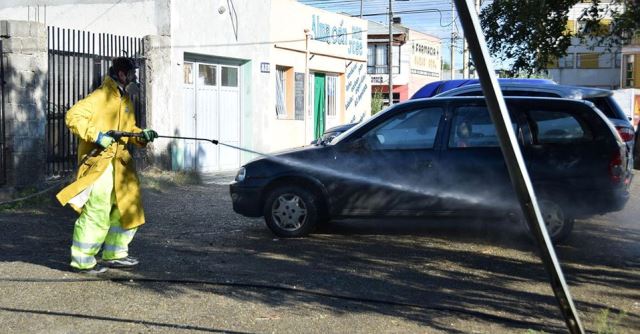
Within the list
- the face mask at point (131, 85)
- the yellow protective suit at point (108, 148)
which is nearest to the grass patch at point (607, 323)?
the yellow protective suit at point (108, 148)

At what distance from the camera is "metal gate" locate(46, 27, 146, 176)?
13297 mm

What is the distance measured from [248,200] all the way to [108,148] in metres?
2.36

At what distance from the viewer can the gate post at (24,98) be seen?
1187 cm

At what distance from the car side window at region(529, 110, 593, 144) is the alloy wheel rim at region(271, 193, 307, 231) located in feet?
8.84

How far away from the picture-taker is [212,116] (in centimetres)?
1839

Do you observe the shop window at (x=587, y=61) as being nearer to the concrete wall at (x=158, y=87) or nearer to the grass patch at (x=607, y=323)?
the concrete wall at (x=158, y=87)

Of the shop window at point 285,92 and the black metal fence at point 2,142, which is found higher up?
the shop window at point 285,92

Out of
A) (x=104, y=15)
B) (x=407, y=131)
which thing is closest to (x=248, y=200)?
(x=407, y=131)

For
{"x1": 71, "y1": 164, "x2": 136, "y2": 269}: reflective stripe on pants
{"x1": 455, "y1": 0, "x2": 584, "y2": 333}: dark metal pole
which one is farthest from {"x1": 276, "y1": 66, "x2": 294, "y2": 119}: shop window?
{"x1": 455, "y1": 0, "x2": 584, "y2": 333}: dark metal pole

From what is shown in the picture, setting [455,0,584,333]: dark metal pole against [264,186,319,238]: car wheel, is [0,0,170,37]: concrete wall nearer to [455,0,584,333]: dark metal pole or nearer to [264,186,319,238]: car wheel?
[264,186,319,238]: car wheel

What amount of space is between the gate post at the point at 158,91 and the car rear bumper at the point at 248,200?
6.77 metres

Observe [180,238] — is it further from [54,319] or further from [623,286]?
[623,286]

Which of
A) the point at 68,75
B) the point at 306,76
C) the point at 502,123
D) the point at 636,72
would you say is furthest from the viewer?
the point at 636,72

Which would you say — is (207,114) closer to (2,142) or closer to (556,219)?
(2,142)
